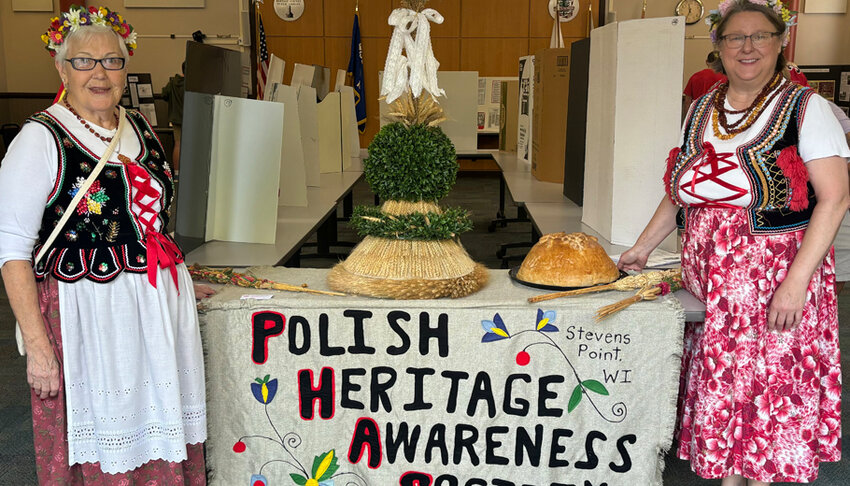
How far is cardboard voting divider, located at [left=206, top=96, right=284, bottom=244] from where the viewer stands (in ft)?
9.00

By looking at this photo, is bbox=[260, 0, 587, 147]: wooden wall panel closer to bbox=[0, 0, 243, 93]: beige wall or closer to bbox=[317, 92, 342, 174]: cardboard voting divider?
bbox=[0, 0, 243, 93]: beige wall

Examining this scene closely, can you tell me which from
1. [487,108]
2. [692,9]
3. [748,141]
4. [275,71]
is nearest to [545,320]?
[748,141]

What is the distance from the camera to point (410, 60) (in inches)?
74.1

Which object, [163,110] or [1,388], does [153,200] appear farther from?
[163,110]

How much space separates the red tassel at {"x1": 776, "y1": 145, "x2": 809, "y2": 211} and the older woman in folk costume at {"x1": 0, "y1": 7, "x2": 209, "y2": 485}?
4.75 ft

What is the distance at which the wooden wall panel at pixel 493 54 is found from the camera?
35.8 feet

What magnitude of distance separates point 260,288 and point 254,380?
270mm

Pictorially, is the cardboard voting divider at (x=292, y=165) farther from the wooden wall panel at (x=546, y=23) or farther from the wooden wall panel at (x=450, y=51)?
the wooden wall panel at (x=546, y=23)

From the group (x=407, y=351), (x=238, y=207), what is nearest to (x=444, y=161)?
(x=407, y=351)

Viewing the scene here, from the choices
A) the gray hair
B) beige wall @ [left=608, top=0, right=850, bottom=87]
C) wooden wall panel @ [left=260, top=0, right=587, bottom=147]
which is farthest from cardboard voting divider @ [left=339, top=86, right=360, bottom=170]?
beige wall @ [left=608, top=0, right=850, bottom=87]

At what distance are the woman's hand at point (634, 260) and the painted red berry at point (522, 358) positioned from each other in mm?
549

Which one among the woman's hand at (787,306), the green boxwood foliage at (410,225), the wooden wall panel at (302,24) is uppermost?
the wooden wall panel at (302,24)

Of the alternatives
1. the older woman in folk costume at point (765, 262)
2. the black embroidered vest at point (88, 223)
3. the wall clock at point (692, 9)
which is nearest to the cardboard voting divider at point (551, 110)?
the older woman in folk costume at point (765, 262)

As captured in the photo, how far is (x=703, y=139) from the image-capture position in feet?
6.38
